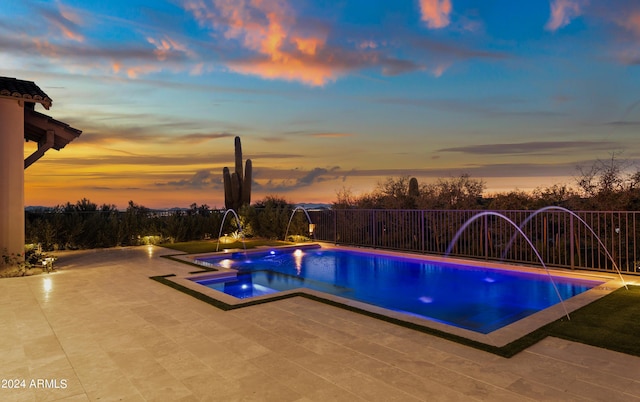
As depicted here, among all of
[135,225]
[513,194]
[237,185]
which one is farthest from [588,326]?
[237,185]

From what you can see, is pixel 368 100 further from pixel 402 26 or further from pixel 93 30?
pixel 93 30

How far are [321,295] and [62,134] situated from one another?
27.7 feet

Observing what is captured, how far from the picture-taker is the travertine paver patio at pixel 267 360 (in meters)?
2.73

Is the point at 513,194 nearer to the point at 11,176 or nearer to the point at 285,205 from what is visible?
the point at 285,205

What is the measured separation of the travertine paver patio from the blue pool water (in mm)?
1777

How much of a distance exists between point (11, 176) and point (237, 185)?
1248cm

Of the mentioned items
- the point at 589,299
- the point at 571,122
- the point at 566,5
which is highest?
the point at 566,5

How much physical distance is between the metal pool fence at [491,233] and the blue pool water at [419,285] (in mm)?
1122

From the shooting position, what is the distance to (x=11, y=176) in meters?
7.73

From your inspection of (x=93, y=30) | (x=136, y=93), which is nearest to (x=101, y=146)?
(x=136, y=93)

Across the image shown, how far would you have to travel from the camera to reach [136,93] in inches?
522

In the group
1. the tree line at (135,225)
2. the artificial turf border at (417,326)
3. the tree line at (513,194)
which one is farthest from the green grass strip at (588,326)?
the tree line at (135,225)

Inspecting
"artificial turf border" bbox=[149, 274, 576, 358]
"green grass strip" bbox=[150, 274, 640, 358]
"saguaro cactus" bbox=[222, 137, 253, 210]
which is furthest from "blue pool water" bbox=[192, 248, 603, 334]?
"saguaro cactus" bbox=[222, 137, 253, 210]

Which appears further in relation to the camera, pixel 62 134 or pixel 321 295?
pixel 62 134
